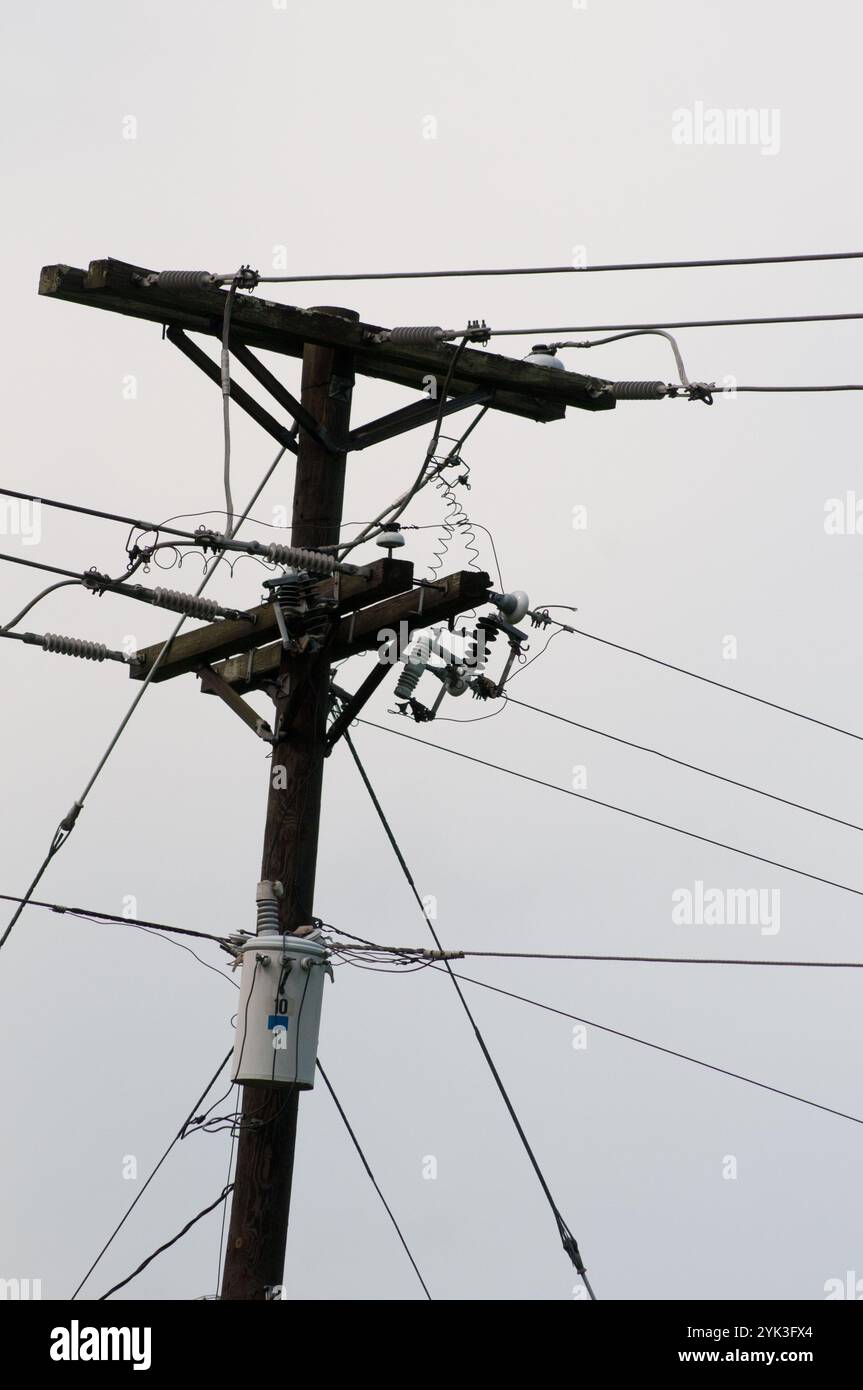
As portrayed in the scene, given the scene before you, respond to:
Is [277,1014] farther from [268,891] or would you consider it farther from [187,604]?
[187,604]

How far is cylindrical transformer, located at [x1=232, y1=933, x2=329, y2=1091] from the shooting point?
13086mm

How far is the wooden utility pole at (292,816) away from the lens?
13.2 meters

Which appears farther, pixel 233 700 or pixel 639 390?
pixel 233 700

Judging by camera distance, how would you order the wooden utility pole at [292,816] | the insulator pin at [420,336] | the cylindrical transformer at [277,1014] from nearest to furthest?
the cylindrical transformer at [277,1014] < the wooden utility pole at [292,816] < the insulator pin at [420,336]

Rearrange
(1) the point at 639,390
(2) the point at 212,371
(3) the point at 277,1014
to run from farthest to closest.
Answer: (2) the point at 212,371
(1) the point at 639,390
(3) the point at 277,1014

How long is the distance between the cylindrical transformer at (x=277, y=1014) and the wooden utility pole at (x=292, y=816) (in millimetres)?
165

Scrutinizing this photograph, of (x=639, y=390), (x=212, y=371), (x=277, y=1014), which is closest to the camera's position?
(x=277, y=1014)

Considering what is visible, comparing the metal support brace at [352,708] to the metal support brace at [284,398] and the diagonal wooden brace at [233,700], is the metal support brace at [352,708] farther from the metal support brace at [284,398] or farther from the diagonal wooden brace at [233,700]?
the metal support brace at [284,398]

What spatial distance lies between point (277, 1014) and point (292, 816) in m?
1.14

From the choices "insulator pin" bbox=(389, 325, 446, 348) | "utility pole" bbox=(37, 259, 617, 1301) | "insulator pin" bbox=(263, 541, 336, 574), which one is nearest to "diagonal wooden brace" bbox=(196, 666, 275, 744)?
"utility pole" bbox=(37, 259, 617, 1301)

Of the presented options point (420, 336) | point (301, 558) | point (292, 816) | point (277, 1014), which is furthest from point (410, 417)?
point (277, 1014)

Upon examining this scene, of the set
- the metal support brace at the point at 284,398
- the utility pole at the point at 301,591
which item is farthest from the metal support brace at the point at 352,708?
the metal support brace at the point at 284,398

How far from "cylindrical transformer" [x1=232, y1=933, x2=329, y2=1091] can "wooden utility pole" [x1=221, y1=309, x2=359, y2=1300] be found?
165 mm

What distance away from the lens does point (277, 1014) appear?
13.1m
